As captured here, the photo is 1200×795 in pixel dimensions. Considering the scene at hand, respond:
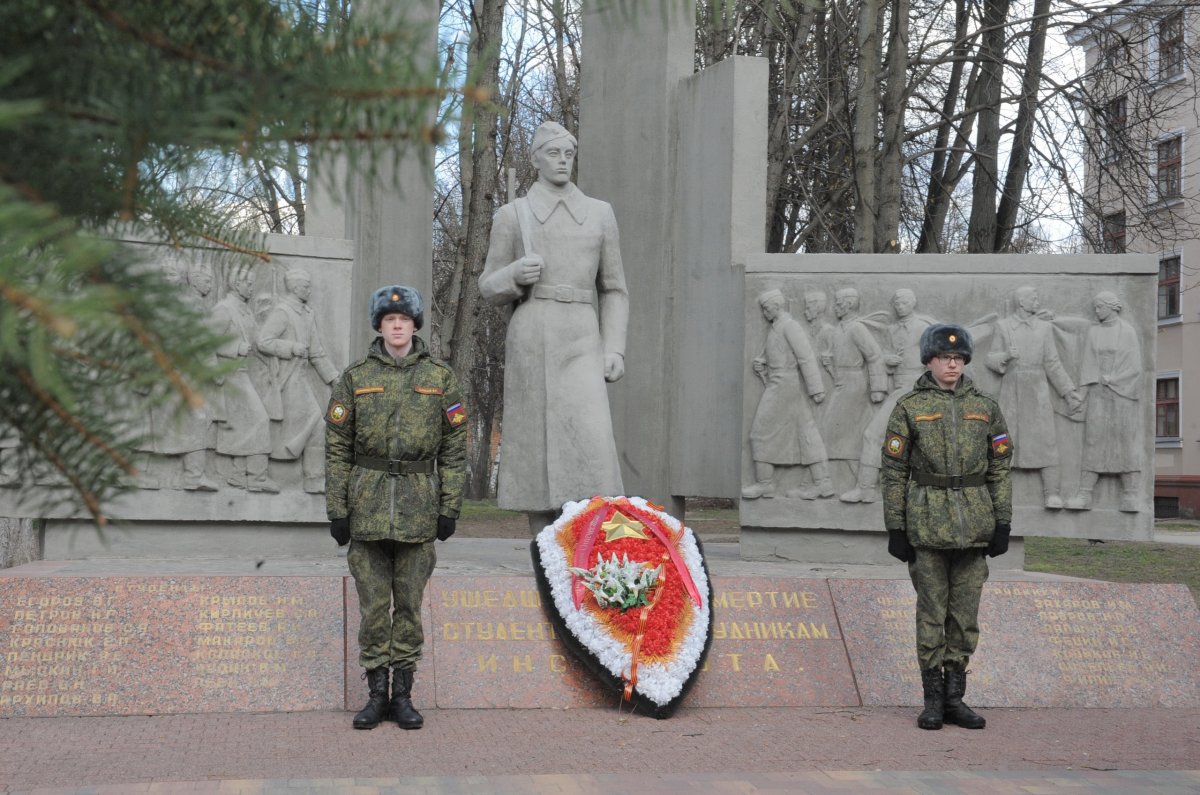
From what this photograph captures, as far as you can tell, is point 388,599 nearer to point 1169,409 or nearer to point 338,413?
point 338,413

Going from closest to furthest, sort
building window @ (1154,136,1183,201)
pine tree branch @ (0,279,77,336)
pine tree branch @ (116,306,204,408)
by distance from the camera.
A: pine tree branch @ (0,279,77,336)
pine tree branch @ (116,306,204,408)
building window @ (1154,136,1183,201)

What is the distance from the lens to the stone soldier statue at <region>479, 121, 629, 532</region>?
27.1 feet

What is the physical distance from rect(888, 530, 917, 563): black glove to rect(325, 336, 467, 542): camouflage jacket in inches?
83.8

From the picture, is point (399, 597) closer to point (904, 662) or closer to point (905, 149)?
point (904, 662)

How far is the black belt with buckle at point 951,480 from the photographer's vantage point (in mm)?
6383

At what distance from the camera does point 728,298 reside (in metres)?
10.4

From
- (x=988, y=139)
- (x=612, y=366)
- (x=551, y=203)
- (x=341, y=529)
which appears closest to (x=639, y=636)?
(x=341, y=529)

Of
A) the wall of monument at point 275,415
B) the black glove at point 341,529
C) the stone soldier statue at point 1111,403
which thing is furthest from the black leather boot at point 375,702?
the stone soldier statue at point 1111,403

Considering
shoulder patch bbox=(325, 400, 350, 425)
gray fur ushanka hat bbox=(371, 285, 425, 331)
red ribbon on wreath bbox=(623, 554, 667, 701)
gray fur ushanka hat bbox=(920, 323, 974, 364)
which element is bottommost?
red ribbon on wreath bbox=(623, 554, 667, 701)

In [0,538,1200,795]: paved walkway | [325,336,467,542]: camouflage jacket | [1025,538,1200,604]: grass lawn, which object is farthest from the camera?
[1025,538,1200,604]: grass lawn

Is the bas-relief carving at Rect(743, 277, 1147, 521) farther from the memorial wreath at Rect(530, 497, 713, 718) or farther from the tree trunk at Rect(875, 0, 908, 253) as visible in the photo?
the tree trunk at Rect(875, 0, 908, 253)

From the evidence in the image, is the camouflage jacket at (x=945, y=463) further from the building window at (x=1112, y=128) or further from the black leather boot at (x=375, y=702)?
the building window at (x=1112, y=128)

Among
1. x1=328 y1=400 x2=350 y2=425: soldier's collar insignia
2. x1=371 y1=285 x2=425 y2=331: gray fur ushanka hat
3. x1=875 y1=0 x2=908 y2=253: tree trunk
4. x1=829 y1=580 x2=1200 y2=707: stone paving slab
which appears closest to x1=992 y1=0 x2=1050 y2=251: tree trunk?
x1=875 y1=0 x2=908 y2=253: tree trunk

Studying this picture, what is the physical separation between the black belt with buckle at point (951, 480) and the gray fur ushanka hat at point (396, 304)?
2.56 meters
